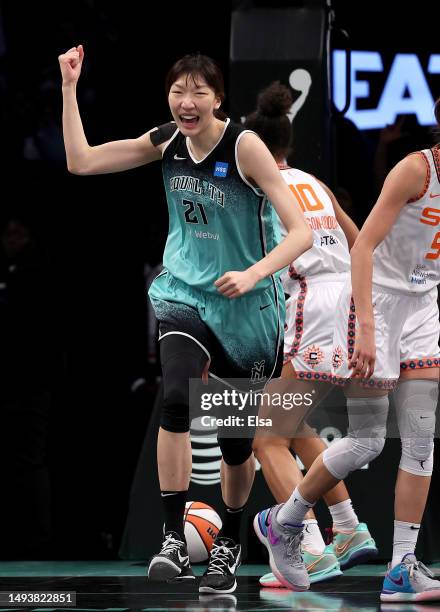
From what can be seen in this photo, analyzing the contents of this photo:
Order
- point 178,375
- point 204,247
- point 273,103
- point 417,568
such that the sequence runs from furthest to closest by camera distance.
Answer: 1. point 273,103
2. point 204,247
3. point 417,568
4. point 178,375

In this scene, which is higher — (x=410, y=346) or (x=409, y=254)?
(x=409, y=254)

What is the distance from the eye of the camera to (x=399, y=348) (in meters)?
5.45

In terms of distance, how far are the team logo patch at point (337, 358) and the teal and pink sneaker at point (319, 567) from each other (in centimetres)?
111

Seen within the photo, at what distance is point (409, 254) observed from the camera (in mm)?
5422

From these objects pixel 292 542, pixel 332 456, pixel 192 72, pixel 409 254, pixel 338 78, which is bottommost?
pixel 292 542

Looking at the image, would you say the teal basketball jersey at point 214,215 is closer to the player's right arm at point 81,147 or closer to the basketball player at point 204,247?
the basketball player at point 204,247

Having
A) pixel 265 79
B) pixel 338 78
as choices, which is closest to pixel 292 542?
pixel 265 79

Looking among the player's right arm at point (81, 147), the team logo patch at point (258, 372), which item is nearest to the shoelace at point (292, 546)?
the team logo patch at point (258, 372)

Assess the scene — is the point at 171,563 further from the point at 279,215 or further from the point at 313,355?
the point at 313,355

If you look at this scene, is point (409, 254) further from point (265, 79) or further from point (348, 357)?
point (265, 79)

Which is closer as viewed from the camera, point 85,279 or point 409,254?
point 409,254

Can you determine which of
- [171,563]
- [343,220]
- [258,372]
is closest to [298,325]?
[343,220]

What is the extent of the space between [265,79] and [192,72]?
2.17 m

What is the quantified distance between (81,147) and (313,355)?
160cm
